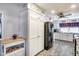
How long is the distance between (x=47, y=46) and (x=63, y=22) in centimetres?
349

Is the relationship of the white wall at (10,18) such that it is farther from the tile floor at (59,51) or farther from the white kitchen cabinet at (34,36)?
the tile floor at (59,51)

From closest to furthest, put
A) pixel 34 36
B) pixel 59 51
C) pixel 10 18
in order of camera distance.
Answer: pixel 10 18, pixel 34 36, pixel 59 51

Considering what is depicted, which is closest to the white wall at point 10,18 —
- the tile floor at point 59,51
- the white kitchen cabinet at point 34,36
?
the white kitchen cabinet at point 34,36

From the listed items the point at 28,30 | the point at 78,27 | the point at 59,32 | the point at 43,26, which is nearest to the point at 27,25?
the point at 28,30

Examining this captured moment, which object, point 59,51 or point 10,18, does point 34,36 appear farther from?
point 59,51

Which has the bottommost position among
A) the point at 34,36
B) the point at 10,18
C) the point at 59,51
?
the point at 59,51

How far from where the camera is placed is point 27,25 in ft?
9.31

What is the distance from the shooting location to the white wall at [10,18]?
2.53 meters

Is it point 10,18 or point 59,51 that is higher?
point 10,18

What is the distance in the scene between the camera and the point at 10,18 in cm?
260

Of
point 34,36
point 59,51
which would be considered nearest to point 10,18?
point 34,36

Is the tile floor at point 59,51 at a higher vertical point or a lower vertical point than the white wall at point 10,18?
lower

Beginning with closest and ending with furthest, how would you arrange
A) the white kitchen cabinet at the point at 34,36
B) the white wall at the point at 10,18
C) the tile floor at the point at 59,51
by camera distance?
the white wall at the point at 10,18 → the white kitchen cabinet at the point at 34,36 → the tile floor at the point at 59,51

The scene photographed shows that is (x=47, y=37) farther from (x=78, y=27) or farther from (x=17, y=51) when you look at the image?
(x=78, y=27)
